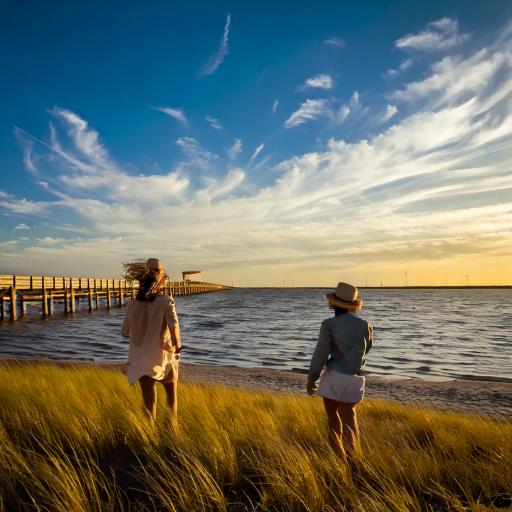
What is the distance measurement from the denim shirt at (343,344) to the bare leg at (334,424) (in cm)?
30

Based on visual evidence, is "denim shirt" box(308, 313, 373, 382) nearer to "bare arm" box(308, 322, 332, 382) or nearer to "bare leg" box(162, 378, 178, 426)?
"bare arm" box(308, 322, 332, 382)

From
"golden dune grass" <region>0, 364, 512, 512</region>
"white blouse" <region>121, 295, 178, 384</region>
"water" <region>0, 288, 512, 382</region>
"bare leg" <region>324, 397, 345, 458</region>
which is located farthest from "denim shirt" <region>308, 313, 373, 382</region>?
"water" <region>0, 288, 512, 382</region>

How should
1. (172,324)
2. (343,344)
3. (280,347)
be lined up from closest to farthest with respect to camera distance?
(343,344), (172,324), (280,347)

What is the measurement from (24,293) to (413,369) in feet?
92.1

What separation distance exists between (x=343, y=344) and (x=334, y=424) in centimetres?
81

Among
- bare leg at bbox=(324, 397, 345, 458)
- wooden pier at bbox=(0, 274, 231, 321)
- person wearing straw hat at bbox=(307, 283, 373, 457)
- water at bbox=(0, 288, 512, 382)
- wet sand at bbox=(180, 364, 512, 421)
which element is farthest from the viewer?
wooden pier at bbox=(0, 274, 231, 321)

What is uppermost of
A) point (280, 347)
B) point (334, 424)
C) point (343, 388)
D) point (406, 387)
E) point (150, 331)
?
point (150, 331)

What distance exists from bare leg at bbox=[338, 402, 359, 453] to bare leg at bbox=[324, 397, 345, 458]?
0.05 m

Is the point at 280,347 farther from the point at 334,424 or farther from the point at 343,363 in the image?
the point at 343,363

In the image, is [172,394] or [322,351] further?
[172,394]

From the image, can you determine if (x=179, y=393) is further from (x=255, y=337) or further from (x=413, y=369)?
(x=255, y=337)

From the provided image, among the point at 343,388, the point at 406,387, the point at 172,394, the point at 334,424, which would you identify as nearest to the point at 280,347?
the point at 406,387

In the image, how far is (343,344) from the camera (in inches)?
149

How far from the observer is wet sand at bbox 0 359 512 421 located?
9.66m
